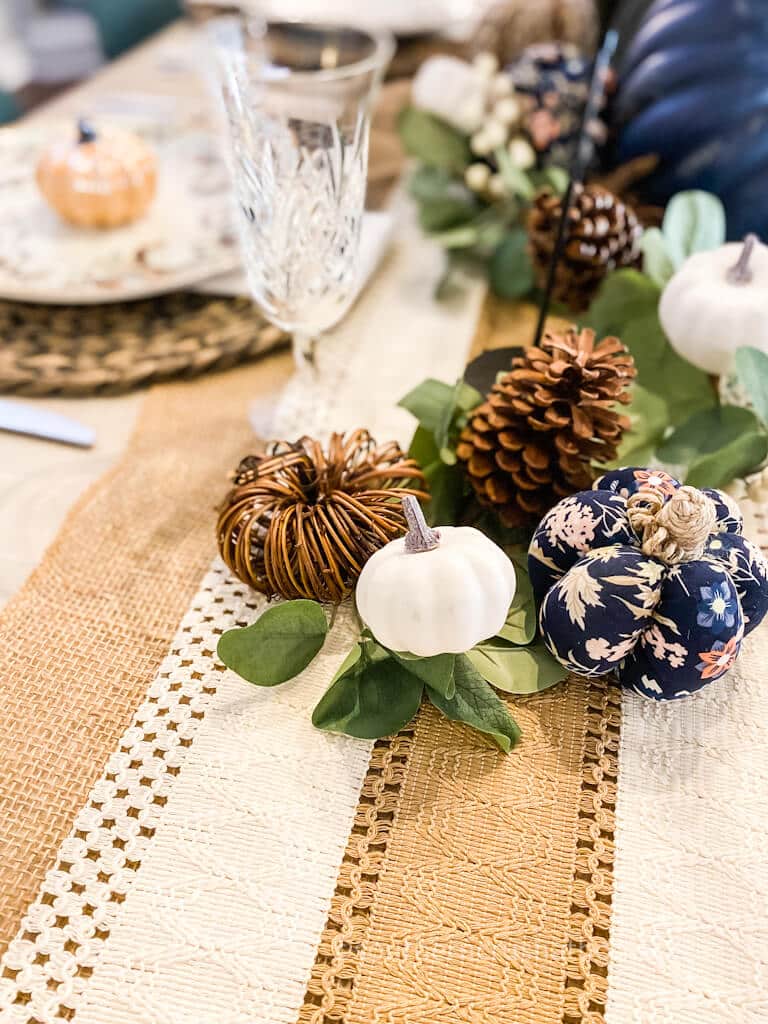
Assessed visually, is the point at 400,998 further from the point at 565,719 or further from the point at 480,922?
the point at 565,719

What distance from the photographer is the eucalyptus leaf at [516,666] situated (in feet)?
1.35

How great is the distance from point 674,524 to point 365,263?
43 cm

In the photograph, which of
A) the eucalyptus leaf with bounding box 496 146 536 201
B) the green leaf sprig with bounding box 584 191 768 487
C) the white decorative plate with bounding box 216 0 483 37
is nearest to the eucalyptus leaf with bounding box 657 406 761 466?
the green leaf sprig with bounding box 584 191 768 487

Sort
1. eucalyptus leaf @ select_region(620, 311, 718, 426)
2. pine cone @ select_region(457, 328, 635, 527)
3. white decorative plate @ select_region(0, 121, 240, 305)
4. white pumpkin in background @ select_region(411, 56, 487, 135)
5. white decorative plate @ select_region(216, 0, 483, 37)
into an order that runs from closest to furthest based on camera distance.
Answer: pine cone @ select_region(457, 328, 635, 527)
eucalyptus leaf @ select_region(620, 311, 718, 426)
white decorative plate @ select_region(0, 121, 240, 305)
white pumpkin in background @ select_region(411, 56, 487, 135)
white decorative plate @ select_region(216, 0, 483, 37)

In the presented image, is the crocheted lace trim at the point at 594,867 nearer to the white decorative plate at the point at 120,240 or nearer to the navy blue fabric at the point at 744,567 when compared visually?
the navy blue fabric at the point at 744,567

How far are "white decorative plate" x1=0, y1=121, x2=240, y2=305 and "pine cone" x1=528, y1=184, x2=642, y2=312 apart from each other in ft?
0.83

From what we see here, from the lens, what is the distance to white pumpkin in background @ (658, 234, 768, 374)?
1.60ft

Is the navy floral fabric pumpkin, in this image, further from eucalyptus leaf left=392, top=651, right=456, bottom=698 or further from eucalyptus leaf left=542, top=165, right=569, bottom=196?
eucalyptus leaf left=542, top=165, right=569, bottom=196

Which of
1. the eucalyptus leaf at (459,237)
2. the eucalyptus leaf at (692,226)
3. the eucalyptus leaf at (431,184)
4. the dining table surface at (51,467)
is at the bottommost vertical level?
the dining table surface at (51,467)

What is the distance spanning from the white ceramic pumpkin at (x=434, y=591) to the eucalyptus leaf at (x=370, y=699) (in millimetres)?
28

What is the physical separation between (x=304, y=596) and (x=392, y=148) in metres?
0.67

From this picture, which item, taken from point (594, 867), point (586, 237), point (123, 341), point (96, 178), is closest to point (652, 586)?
point (594, 867)

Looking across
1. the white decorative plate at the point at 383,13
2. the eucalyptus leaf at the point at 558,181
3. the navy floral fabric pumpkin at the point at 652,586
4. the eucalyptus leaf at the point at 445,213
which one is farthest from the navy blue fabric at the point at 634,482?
the white decorative plate at the point at 383,13

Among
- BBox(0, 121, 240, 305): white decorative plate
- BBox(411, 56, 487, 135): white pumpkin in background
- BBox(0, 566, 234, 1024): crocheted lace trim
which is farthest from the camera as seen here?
BBox(411, 56, 487, 135): white pumpkin in background
